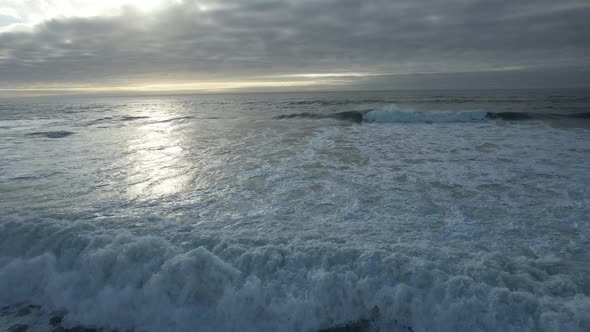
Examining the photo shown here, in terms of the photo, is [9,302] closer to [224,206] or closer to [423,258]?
[224,206]

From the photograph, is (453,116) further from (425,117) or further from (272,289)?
(272,289)

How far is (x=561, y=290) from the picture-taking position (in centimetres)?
374

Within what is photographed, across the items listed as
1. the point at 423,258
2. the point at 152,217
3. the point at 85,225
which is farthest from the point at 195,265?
the point at 423,258

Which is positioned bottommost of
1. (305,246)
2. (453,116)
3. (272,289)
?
(272,289)

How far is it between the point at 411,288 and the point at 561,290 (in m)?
1.62

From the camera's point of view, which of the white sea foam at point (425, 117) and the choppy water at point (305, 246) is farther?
the white sea foam at point (425, 117)

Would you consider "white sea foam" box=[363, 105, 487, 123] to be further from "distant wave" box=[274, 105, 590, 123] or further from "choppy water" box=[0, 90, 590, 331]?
"choppy water" box=[0, 90, 590, 331]

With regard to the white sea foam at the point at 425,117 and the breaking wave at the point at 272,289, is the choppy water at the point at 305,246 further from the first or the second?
the white sea foam at the point at 425,117

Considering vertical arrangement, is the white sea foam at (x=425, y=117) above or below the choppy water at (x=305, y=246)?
above

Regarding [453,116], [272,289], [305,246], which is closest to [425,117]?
[453,116]

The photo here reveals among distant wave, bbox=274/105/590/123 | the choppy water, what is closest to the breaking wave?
the choppy water

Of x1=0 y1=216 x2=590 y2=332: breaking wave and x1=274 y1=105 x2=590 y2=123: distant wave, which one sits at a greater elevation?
x1=274 y1=105 x2=590 y2=123: distant wave

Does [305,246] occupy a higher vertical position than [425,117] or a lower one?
lower

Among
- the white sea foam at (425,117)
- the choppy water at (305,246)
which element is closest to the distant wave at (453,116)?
the white sea foam at (425,117)
